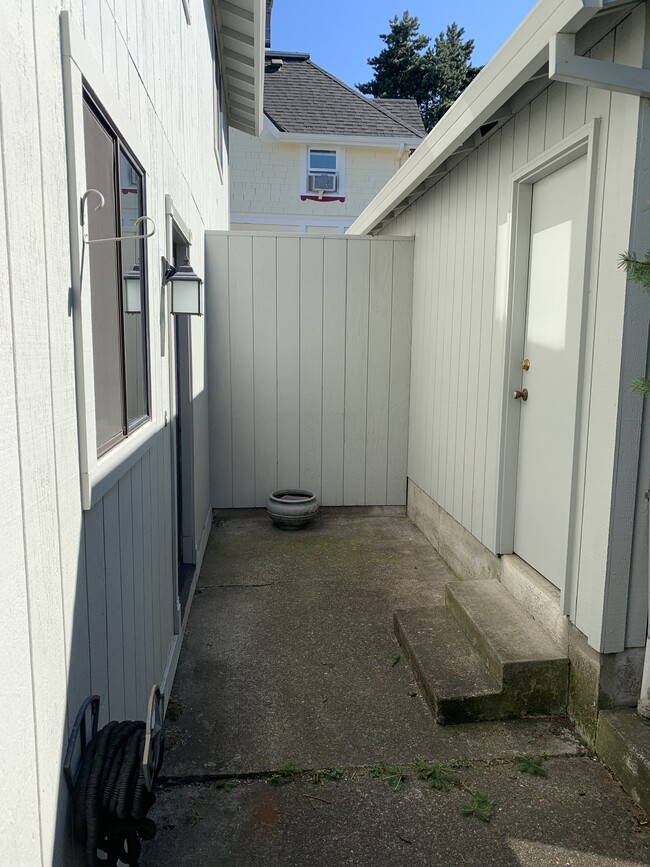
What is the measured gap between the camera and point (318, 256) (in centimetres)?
549

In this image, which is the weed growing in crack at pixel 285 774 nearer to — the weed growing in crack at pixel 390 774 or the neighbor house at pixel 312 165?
the weed growing in crack at pixel 390 774

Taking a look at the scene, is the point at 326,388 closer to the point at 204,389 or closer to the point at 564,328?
the point at 204,389

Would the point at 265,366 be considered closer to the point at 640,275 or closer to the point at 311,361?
the point at 311,361

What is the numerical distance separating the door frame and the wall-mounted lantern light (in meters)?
1.73

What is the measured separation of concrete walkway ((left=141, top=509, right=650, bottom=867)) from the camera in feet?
6.47

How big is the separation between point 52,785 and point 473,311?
11.4 ft

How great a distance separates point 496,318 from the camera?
141 inches

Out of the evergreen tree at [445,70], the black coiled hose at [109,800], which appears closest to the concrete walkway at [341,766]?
the black coiled hose at [109,800]

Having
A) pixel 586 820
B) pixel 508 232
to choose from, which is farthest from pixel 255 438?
pixel 586 820

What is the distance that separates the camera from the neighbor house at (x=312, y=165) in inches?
462

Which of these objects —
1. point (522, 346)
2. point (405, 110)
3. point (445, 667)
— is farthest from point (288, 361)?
point (405, 110)

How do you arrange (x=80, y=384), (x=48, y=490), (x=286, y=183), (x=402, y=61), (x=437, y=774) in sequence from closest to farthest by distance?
(x=48, y=490), (x=80, y=384), (x=437, y=774), (x=286, y=183), (x=402, y=61)

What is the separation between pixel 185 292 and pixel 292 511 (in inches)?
109

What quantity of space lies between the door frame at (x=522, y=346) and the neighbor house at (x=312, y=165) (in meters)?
9.13
